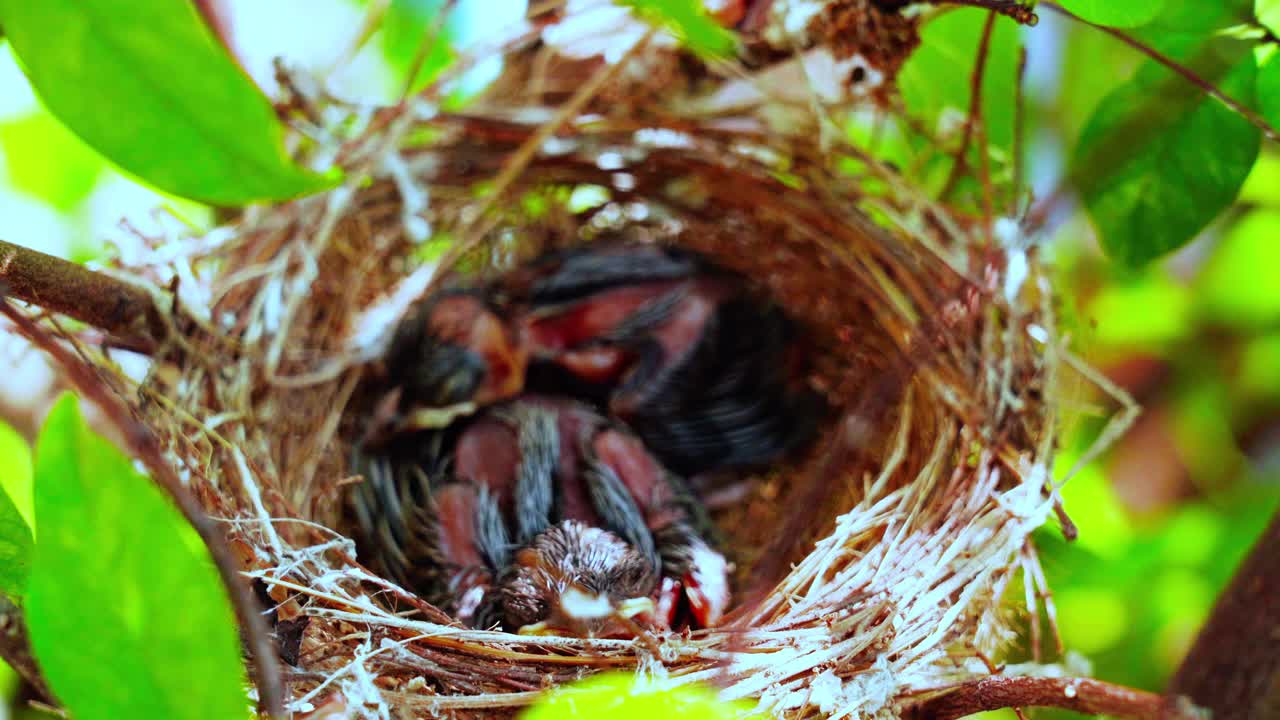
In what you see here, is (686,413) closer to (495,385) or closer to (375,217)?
(495,385)

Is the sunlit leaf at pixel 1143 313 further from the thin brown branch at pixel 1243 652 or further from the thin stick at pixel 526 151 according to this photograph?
the thin brown branch at pixel 1243 652

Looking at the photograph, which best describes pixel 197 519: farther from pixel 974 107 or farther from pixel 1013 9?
pixel 974 107

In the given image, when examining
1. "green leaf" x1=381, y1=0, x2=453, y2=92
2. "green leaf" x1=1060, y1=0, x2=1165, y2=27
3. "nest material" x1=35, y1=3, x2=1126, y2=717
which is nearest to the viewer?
"green leaf" x1=1060, y1=0, x2=1165, y2=27

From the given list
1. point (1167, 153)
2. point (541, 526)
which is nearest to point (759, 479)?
point (541, 526)

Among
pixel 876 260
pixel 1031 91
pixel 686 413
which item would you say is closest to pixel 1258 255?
pixel 1031 91

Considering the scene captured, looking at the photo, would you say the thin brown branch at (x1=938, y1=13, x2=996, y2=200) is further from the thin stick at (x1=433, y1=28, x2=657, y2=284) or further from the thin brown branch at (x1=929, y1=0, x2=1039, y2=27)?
the thin stick at (x1=433, y1=28, x2=657, y2=284)

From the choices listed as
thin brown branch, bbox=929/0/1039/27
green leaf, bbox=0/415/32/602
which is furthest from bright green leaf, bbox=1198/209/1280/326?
green leaf, bbox=0/415/32/602
